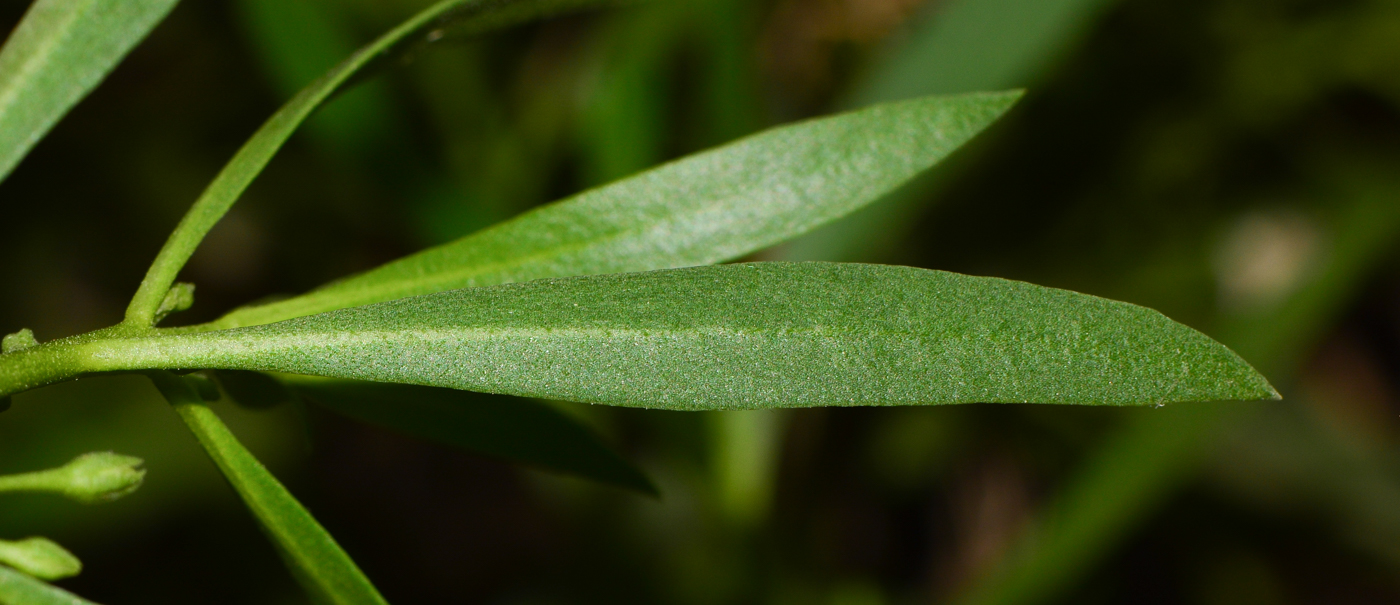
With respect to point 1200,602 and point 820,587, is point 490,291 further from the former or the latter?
point 1200,602

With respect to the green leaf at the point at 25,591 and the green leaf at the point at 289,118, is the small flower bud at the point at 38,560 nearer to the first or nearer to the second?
the green leaf at the point at 25,591

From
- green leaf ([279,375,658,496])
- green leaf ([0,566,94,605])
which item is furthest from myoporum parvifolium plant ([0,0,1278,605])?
green leaf ([279,375,658,496])

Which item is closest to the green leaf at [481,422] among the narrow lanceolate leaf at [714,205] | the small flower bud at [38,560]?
the narrow lanceolate leaf at [714,205]

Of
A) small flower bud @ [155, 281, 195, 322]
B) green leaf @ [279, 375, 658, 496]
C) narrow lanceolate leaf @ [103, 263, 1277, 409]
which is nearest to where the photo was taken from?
narrow lanceolate leaf @ [103, 263, 1277, 409]

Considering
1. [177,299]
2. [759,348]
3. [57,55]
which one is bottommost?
[759,348]

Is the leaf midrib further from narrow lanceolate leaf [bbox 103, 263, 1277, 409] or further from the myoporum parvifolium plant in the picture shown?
narrow lanceolate leaf [bbox 103, 263, 1277, 409]

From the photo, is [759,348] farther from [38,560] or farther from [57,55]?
[57,55]

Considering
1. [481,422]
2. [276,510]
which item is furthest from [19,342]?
[481,422]
